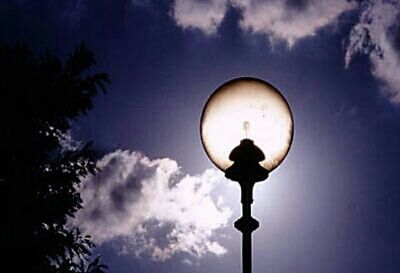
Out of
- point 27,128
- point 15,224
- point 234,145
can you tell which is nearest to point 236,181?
point 234,145

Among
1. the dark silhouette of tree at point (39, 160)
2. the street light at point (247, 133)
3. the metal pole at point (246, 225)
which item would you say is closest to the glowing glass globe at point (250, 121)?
the street light at point (247, 133)

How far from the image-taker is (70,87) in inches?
496

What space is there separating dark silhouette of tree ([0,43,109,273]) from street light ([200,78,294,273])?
8.41 m

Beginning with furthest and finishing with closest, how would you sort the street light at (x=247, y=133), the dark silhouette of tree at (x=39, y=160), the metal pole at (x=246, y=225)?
the dark silhouette of tree at (x=39, y=160), the street light at (x=247, y=133), the metal pole at (x=246, y=225)

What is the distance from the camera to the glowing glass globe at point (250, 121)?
10.9ft

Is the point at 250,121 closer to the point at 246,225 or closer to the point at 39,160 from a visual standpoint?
the point at 246,225

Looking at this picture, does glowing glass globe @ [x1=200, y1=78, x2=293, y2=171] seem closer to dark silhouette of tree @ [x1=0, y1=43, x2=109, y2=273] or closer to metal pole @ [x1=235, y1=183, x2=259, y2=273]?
metal pole @ [x1=235, y1=183, x2=259, y2=273]

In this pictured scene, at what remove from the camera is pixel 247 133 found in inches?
132

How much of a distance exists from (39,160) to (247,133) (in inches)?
376

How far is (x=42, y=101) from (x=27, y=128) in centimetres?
72

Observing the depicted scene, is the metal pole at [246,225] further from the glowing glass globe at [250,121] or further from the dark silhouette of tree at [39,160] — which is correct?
the dark silhouette of tree at [39,160]

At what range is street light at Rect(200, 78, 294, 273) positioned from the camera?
3.28m

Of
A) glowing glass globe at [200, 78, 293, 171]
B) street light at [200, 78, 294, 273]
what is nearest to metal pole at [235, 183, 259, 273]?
street light at [200, 78, 294, 273]

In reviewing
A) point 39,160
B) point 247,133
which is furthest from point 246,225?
point 39,160
